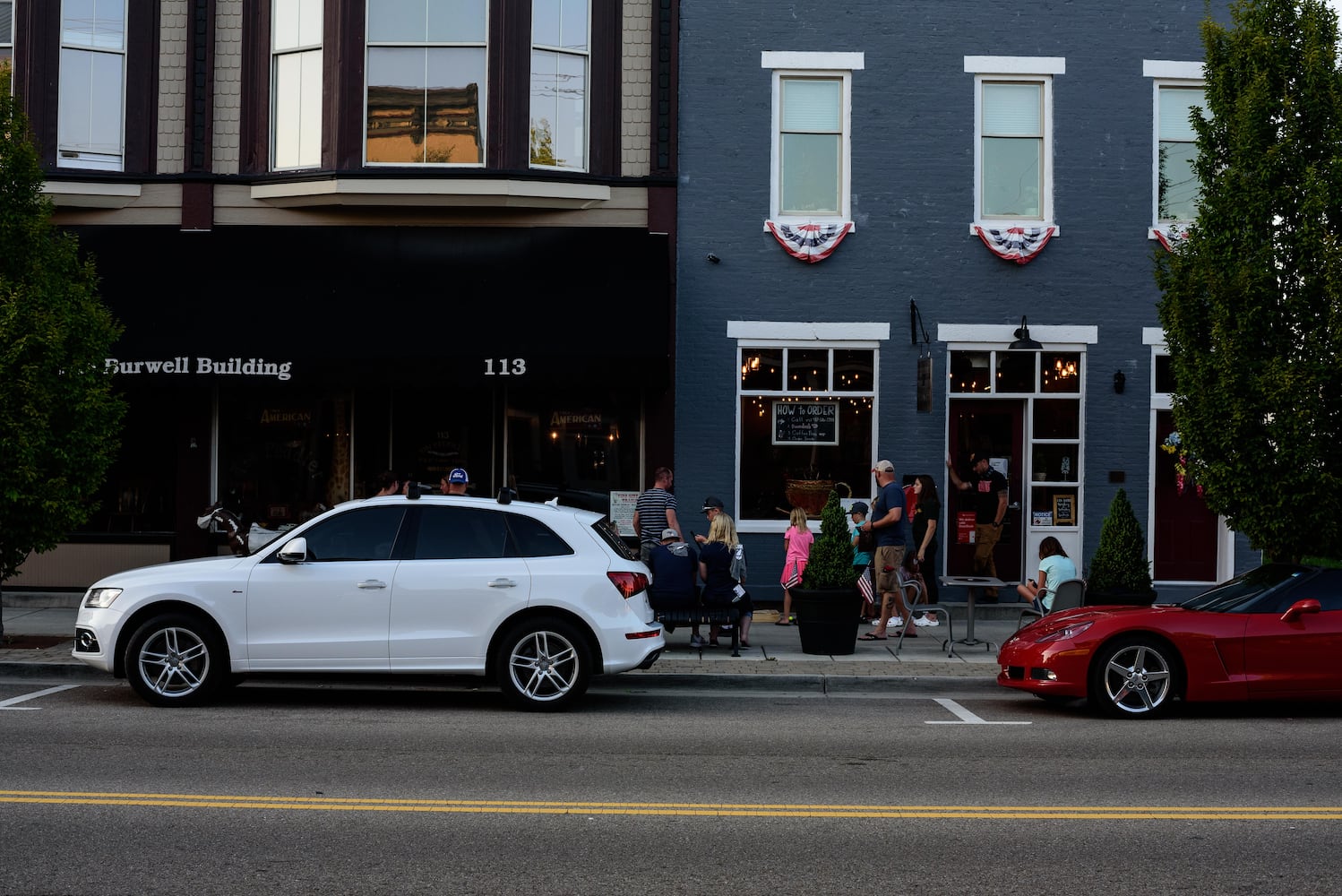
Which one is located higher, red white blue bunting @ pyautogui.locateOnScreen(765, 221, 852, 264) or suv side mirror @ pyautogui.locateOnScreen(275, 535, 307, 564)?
red white blue bunting @ pyautogui.locateOnScreen(765, 221, 852, 264)

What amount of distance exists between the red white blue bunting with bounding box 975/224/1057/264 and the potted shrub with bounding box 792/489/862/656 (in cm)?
533

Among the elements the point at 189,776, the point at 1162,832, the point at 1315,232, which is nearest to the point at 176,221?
the point at 189,776

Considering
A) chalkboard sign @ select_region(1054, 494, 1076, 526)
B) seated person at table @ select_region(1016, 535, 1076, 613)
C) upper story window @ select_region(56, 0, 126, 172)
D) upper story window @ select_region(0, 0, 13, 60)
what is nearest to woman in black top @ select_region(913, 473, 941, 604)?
chalkboard sign @ select_region(1054, 494, 1076, 526)

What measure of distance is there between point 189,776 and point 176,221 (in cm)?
1085

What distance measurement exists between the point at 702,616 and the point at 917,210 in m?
6.77

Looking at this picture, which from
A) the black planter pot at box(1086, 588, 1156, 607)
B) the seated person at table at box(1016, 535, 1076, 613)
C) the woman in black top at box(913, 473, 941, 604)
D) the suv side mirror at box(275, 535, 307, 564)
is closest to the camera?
the suv side mirror at box(275, 535, 307, 564)

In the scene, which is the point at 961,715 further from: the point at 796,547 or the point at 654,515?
the point at 654,515

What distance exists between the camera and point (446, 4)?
54.3 ft

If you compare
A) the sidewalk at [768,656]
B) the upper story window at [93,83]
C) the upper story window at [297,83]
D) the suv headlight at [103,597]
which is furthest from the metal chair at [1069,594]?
the upper story window at [93,83]

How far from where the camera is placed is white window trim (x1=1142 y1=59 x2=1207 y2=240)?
55.7 feet

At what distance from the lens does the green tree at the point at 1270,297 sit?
1255 cm

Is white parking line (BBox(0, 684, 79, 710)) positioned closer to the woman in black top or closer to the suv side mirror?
the suv side mirror

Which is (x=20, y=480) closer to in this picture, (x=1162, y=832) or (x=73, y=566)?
(x=73, y=566)

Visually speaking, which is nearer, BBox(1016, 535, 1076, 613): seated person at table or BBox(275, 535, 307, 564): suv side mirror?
BBox(275, 535, 307, 564): suv side mirror
